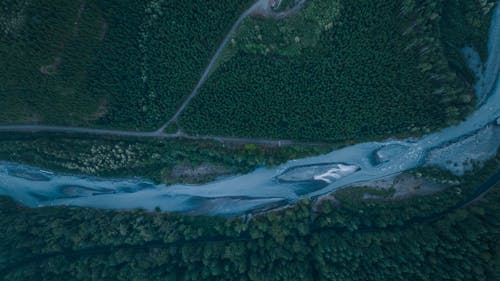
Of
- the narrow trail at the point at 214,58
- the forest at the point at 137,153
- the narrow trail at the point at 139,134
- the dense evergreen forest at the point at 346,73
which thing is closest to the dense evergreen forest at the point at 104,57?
the narrow trail at the point at 214,58

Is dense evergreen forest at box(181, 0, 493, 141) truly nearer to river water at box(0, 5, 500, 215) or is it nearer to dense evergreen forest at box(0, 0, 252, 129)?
river water at box(0, 5, 500, 215)

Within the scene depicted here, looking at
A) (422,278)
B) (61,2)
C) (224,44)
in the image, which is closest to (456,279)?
(422,278)

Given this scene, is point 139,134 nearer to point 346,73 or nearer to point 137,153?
point 137,153

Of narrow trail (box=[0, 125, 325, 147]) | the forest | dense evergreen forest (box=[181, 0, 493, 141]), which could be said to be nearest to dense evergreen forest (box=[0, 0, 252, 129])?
narrow trail (box=[0, 125, 325, 147])

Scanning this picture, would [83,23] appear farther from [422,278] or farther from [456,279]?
[456,279]

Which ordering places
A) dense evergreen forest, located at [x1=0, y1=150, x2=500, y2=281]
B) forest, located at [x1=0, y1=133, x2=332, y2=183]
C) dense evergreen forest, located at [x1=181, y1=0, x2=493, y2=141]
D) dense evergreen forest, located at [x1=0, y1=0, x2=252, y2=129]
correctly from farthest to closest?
forest, located at [x1=0, y1=133, x2=332, y2=183] < dense evergreen forest, located at [x1=181, y1=0, x2=493, y2=141] < dense evergreen forest, located at [x1=0, y1=150, x2=500, y2=281] < dense evergreen forest, located at [x1=0, y1=0, x2=252, y2=129]

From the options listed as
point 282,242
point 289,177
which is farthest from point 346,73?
point 282,242

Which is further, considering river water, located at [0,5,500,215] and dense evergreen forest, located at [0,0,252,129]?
river water, located at [0,5,500,215]
